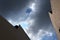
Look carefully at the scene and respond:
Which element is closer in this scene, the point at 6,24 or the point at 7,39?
the point at 7,39

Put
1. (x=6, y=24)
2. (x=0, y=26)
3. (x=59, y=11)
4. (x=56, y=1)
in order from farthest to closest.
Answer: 1. (x=6, y=24)
2. (x=0, y=26)
3. (x=59, y=11)
4. (x=56, y=1)

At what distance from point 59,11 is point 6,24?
12.4ft

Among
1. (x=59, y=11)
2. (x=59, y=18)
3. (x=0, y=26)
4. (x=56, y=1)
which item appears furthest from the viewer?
(x=0, y=26)

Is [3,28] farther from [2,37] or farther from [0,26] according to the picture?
[2,37]

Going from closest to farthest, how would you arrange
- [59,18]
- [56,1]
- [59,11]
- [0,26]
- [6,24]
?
1. [56,1]
2. [59,11]
3. [59,18]
4. [0,26]
5. [6,24]

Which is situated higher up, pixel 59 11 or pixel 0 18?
pixel 0 18

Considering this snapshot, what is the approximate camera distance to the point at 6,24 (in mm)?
8727

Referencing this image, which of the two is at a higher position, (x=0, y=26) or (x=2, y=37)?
(x=0, y=26)

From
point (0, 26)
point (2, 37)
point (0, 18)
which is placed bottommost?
point (2, 37)

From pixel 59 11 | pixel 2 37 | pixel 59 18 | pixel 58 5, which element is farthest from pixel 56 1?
pixel 2 37

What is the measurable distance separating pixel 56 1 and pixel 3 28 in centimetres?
372

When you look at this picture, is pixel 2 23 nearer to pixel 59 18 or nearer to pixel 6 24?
pixel 6 24

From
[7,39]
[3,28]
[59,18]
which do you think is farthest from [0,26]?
[59,18]

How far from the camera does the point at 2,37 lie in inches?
291
